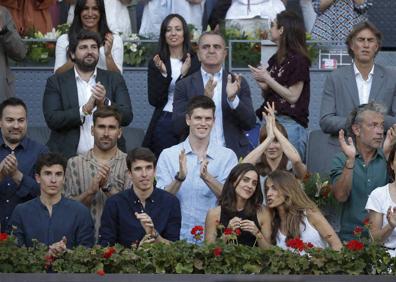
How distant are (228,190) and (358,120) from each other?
1.44m

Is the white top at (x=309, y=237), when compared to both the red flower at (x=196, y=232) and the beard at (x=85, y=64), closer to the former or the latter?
the red flower at (x=196, y=232)

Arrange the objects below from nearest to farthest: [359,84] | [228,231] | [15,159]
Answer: [228,231] → [15,159] → [359,84]

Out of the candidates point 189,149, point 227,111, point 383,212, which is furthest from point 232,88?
point 383,212

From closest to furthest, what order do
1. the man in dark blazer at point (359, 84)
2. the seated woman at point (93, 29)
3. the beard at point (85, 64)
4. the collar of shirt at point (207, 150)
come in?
the collar of shirt at point (207, 150)
the beard at point (85, 64)
the man in dark blazer at point (359, 84)
the seated woman at point (93, 29)

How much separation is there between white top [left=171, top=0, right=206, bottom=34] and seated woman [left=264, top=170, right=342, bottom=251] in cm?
456

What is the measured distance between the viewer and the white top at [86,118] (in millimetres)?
12969

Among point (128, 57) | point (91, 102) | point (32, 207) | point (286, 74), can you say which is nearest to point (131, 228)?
point (32, 207)

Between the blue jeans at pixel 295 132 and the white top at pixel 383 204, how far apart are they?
6.76 feet

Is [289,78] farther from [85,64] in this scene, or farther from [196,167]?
[85,64]

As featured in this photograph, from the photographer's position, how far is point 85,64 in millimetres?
13055

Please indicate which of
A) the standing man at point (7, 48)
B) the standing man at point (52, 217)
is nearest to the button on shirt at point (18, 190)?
the standing man at point (52, 217)

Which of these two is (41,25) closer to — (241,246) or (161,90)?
(161,90)

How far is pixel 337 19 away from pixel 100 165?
165 inches

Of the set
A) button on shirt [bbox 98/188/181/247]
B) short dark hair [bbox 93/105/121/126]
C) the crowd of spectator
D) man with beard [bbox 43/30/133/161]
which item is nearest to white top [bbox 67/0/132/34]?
the crowd of spectator
